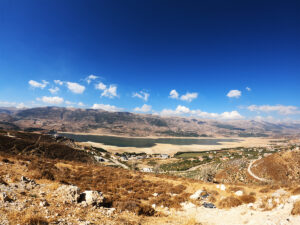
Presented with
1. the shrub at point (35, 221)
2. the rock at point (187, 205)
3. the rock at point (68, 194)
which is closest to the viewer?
the shrub at point (35, 221)

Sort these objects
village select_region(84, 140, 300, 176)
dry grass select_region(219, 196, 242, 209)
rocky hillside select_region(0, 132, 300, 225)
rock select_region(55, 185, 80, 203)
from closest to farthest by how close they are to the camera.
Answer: rocky hillside select_region(0, 132, 300, 225), rock select_region(55, 185, 80, 203), dry grass select_region(219, 196, 242, 209), village select_region(84, 140, 300, 176)

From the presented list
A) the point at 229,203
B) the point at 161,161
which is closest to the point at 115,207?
the point at 229,203

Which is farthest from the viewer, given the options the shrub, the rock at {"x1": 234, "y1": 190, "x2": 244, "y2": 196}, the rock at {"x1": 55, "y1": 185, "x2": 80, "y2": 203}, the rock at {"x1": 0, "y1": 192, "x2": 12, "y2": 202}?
the rock at {"x1": 234, "y1": 190, "x2": 244, "y2": 196}

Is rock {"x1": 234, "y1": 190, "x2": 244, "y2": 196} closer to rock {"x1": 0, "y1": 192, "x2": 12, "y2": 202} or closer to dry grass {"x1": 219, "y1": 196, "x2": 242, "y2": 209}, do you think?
dry grass {"x1": 219, "y1": 196, "x2": 242, "y2": 209}

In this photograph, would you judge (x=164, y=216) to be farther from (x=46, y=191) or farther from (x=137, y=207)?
(x=46, y=191)

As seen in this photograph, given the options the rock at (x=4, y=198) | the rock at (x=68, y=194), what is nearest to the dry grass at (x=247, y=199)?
the rock at (x=68, y=194)

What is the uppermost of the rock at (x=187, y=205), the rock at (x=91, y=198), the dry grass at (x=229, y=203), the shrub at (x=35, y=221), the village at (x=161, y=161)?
the shrub at (x=35, y=221)

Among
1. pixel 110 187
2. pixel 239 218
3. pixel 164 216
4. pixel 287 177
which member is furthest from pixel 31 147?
pixel 287 177

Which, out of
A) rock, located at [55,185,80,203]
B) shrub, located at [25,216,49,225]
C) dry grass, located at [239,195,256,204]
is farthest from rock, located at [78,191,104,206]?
dry grass, located at [239,195,256,204]

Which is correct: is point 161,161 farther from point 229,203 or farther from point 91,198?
point 91,198

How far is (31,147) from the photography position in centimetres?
5131

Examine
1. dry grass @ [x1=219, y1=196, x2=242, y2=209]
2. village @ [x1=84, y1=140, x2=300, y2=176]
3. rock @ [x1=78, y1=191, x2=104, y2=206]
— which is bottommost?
village @ [x1=84, y1=140, x2=300, y2=176]

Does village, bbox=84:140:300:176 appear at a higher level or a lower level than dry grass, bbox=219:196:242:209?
lower

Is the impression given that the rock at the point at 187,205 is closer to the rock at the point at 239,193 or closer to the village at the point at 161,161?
the rock at the point at 239,193
